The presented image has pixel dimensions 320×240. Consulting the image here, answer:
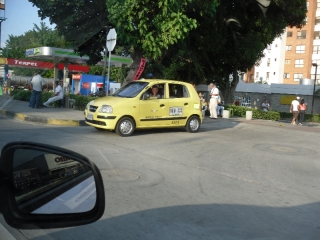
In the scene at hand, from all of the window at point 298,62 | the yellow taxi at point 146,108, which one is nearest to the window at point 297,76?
the window at point 298,62

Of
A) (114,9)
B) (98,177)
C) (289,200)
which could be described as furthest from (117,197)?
(114,9)

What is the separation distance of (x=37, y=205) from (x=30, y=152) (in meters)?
0.28

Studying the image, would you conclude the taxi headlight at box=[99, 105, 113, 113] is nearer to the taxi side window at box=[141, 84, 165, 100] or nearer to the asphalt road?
the asphalt road

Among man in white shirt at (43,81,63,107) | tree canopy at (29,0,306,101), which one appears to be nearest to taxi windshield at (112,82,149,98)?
tree canopy at (29,0,306,101)

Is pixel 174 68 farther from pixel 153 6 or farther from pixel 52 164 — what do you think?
pixel 52 164

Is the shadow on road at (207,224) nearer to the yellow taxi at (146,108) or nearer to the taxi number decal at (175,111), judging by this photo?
the yellow taxi at (146,108)

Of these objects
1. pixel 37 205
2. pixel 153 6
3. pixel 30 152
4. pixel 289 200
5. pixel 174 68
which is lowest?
pixel 289 200

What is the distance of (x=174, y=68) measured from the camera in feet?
90.5

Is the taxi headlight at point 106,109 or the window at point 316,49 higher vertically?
the window at point 316,49

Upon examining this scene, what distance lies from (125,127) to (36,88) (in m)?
7.34

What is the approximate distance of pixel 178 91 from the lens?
13289mm

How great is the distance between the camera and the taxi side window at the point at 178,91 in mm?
13047

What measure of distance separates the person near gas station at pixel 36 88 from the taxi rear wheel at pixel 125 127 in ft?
23.6

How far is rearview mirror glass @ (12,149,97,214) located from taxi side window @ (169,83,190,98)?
10.7 metres
